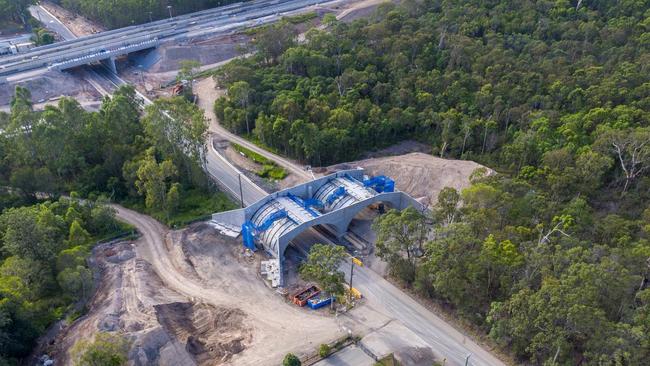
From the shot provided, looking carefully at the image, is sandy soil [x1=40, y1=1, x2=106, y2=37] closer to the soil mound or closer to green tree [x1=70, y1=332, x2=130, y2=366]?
the soil mound

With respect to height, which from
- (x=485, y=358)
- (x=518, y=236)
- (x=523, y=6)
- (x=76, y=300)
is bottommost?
(x=485, y=358)

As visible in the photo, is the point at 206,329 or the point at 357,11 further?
the point at 357,11

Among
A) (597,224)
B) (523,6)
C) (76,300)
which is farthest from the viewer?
(523,6)

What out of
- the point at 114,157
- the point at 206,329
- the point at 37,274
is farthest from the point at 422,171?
the point at 37,274

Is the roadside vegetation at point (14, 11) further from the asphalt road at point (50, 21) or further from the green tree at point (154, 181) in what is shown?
the green tree at point (154, 181)

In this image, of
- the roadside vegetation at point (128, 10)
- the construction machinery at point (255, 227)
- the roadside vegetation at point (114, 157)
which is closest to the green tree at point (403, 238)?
the construction machinery at point (255, 227)

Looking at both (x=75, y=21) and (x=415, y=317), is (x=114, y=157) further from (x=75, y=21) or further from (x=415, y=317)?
(x=75, y=21)

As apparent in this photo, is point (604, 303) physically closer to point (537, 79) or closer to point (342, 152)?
point (342, 152)

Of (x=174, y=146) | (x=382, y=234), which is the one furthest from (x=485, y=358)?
(x=174, y=146)
